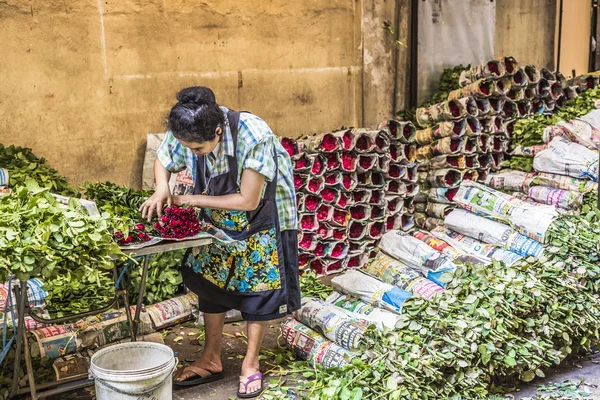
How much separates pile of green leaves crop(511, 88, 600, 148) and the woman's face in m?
4.51

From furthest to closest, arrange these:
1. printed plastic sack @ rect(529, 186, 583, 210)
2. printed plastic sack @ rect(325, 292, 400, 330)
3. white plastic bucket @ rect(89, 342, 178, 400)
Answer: printed plastic sack @ rect(529, 186, 583, 210)
printed plastic sack @ rect(325, 292, 400, 330)
white plastic bucket @ rect(89, 342, 178, 400)

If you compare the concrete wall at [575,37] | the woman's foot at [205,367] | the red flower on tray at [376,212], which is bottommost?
the woman's foot at [205,367]

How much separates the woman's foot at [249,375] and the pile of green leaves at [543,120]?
4.40m

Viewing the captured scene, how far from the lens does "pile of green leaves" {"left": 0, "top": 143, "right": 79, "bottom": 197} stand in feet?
19.0

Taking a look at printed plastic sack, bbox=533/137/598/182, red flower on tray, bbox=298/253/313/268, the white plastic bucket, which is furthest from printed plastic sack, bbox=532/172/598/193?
the white plastic bucket

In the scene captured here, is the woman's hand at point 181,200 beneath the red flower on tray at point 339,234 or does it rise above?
above

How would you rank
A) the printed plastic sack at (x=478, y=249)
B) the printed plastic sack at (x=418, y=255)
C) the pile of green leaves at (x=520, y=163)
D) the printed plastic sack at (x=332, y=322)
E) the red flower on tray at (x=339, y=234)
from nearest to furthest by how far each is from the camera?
the printed plastic sack at (x=332, y=322)
the printed plastic sack at (x=418, y=255)
the printed plastic sack at (x=478, y=249)
the red flower on tray at (x=339, y=234)
the pile of green leaves at (x=520, y=163)

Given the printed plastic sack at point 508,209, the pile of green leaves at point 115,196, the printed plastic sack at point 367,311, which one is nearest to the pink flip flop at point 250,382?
the printed plastic sack at point 367,311

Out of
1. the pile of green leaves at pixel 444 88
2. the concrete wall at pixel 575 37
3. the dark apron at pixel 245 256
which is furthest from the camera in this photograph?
the concrete wall at pixel 575 37

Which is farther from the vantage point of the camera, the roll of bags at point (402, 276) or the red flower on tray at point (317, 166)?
the red flower on tray at point (317, 166)

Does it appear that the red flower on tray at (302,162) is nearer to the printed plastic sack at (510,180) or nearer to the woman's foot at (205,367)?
the printed plastic sack at (510,180)

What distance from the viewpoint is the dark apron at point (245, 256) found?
4.36m

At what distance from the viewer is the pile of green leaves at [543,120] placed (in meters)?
7.58

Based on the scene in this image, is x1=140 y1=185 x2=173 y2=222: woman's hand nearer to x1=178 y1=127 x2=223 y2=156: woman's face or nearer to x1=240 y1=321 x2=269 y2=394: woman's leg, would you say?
x1=178 y1=127 x2=223 y2=156: woman's face
